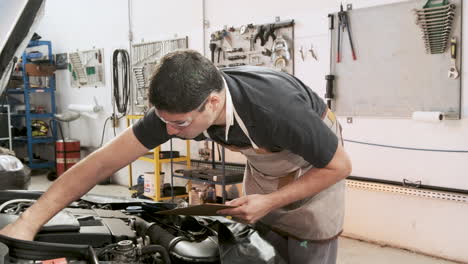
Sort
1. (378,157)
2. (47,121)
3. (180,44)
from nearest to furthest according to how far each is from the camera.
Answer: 1. (378,157)
2. (180,44)
3. (47,121)

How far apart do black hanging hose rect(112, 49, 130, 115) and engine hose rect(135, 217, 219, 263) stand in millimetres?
4436

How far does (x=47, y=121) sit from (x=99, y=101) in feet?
4.99

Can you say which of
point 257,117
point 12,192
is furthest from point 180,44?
point 257,117

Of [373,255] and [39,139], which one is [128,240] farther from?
[39,139]

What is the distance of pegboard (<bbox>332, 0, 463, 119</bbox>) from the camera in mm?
2998

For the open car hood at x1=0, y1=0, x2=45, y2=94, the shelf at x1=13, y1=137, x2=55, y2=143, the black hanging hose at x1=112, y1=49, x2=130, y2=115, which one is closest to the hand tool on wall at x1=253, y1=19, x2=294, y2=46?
the black hanging hose at x1=112, y1=49, x2=130, y2=115

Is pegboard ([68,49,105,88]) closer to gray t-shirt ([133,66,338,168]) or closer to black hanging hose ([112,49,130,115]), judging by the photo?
black hanging hose ([112,49,130,115])

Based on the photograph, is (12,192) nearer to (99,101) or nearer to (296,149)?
(296,149)

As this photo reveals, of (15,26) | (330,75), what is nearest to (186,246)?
(15,26)

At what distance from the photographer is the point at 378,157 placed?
341 centimetres

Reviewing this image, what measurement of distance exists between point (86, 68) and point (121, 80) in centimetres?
88

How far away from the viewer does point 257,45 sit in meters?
4.06

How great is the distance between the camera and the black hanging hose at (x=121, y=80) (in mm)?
5617

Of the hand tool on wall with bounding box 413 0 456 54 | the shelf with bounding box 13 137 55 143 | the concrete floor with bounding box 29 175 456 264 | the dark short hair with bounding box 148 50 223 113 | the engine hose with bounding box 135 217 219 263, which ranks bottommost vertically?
the concrete floor with bounding box 29 175 456 264
